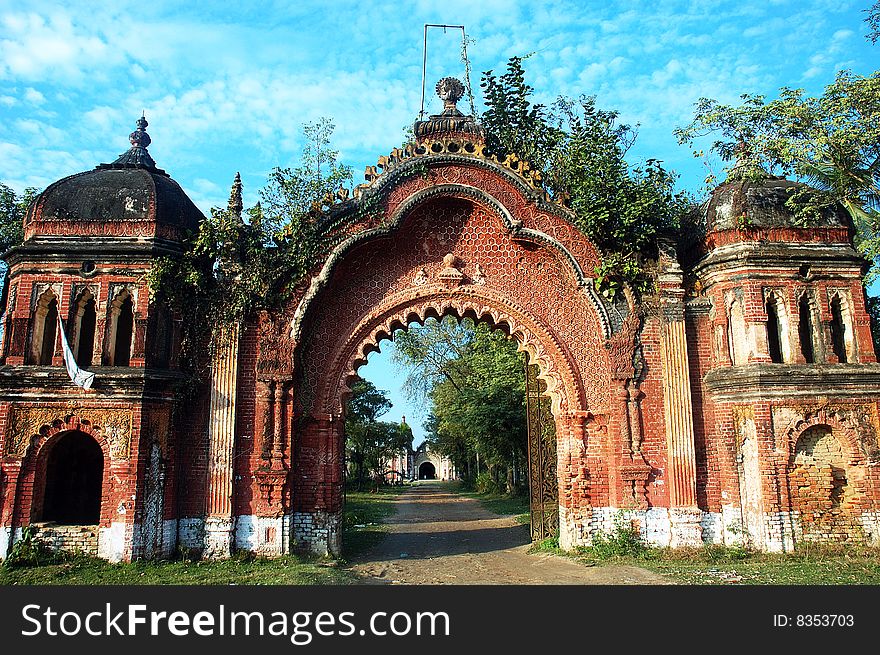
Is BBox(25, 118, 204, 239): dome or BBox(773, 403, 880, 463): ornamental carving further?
BBox(25, 118, 204, 239): dome

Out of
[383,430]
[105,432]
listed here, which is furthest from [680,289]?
[383,430]

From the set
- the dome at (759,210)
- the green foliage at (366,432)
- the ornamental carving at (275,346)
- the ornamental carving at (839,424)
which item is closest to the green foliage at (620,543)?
the ornamental carving at (839,424)

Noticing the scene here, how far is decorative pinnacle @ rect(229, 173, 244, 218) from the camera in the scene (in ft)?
37.7

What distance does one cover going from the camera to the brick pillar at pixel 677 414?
10.7 meters

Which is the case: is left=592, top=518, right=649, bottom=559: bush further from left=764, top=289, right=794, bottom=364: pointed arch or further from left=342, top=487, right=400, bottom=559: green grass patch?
left=342, top=487, right=400, bottom=559: green grass patch

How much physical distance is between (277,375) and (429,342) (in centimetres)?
1729

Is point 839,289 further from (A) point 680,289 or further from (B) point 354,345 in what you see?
(B) point 354,345

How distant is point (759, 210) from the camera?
11.3 metres

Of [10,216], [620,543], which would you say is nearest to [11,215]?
[10,216]

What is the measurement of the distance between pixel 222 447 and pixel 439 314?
4284 mm

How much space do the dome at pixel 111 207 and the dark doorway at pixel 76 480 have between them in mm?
3530

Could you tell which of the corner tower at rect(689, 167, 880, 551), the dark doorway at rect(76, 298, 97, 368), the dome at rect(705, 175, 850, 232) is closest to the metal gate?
the corner tower at rect(689, 167, 880, 551)

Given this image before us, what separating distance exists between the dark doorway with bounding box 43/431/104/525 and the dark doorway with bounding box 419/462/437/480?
70.1 meters

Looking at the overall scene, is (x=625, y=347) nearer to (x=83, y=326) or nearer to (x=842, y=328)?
(x=842, y=328)
